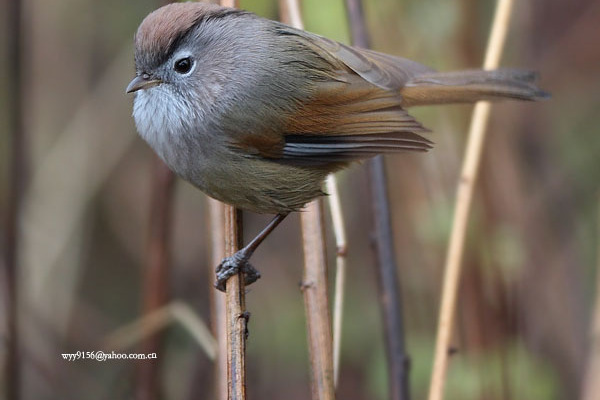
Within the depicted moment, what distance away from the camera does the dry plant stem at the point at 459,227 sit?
2.61 metres

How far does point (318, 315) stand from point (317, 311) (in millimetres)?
14

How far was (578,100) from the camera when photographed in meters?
4.59

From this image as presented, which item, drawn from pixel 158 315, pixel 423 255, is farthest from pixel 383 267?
pixel 423 255

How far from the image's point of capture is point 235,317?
2275mm

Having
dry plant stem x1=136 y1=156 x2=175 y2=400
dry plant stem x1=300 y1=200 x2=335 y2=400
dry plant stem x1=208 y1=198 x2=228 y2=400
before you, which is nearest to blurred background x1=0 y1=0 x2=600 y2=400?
dry plant stem x1=136 y1=156 x2=175 y2=400

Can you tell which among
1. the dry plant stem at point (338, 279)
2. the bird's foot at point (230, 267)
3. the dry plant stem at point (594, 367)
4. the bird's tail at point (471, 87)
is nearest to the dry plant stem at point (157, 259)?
the bird's foot at point (230, 267)

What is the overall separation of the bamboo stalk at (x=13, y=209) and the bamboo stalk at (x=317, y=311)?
1.37 meters

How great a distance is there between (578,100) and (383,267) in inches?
93.4

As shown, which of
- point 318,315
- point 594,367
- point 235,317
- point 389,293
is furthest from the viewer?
point 594,367

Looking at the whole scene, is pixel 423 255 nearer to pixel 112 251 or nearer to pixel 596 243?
pixel 596 243

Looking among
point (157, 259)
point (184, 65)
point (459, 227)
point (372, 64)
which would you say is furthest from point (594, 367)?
point (184, 65)

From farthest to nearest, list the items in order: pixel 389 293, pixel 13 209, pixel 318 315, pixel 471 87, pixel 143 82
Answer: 1. pixel 13 209
2. pixel 471 87
3. pixel 389 293
4. pixel 143 82
5. pixel 318 315

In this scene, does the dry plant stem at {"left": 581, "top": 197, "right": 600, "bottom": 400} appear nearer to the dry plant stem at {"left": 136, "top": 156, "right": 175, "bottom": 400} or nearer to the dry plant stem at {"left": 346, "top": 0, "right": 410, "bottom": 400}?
the dry plant stem at {"left": 346, "top": 0, "right": 410, "bottom": 400}

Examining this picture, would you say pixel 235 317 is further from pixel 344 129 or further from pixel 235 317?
pixel 344 129
